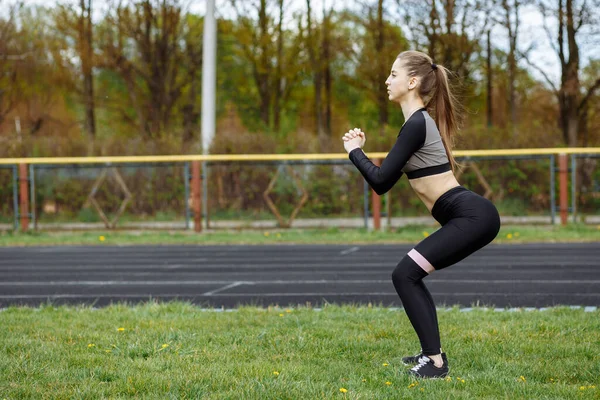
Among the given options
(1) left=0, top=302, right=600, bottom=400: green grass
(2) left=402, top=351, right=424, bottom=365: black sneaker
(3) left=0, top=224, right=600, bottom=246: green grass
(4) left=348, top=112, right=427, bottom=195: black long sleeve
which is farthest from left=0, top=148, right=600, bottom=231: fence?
(4) left=348, top=112, right=427, bottom=195: black long sleeve

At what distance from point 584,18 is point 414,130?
73.2 feet

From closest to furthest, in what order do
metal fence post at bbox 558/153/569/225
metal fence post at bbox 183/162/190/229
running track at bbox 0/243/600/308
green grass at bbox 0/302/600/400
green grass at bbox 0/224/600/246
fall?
green grass at bbox 0/302/600/400 < running track at bbox 0/243/600/308 < green grass at bbox 0/224/600/246 < metal fence post at bbox 558/153/569/225 < metal fence post at bbox 183/162/190/229

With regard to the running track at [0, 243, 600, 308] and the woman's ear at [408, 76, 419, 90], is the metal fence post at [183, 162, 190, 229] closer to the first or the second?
the running track at [0, 243, 600, 308]

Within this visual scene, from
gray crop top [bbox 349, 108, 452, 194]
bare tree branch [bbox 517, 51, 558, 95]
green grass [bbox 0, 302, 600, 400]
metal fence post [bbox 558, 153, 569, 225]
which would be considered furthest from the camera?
bare tree branch [bbox 517, 51, 558, 95]

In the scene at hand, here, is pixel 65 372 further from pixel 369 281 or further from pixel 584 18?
pixel 584 18

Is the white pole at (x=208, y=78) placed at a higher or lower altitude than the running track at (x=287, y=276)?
higher

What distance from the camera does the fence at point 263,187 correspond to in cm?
1780

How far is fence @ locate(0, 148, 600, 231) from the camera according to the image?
58.4 feet

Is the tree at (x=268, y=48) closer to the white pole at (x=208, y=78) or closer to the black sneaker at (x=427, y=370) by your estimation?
the white pole at (x=208, y=78)

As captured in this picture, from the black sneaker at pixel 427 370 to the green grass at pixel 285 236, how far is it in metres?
11.1

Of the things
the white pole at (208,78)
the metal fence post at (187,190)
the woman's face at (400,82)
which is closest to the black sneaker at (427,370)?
the woman's face at (400,82)

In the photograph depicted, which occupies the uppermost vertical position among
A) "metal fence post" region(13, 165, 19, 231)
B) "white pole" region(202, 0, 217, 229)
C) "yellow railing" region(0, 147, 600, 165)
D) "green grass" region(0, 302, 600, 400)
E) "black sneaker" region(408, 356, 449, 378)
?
"white pole" region(202, 0, 217, 229)

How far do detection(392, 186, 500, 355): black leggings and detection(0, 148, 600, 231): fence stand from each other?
1293 centimetres

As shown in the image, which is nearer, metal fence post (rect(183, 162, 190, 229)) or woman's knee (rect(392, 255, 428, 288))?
woman's knee (rect(392, 255, 428, 288))
